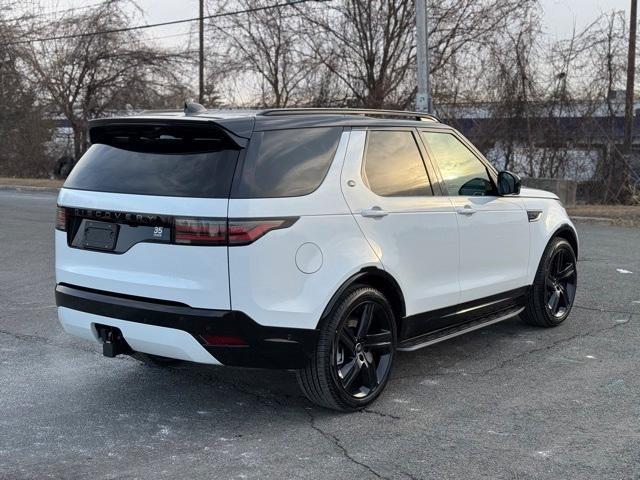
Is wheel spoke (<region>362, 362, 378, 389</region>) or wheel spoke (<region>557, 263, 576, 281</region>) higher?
wheel spoke (<region>557, 263, 576, 281</region>)

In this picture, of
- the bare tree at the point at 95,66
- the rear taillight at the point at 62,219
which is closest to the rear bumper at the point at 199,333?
the rear taillight at the point at 62,219

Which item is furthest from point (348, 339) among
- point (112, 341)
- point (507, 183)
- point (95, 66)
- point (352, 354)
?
point (95, 66)

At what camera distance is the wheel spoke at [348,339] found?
4.33 m

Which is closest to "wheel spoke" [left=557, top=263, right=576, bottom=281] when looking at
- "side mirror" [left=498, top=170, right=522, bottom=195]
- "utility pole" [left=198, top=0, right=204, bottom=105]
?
"side mirror" [left=498, top=170, right=522, bottom=195]

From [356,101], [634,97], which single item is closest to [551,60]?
[634,97]

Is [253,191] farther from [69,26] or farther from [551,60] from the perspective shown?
[69,26]

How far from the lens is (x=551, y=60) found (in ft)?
65.0

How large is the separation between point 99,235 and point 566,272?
4.25 m

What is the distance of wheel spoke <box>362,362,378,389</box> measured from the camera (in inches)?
178

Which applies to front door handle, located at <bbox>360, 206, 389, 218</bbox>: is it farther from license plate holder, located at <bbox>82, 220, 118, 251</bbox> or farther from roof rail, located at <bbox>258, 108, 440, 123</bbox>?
license plate holder, located at <bbox>82, 220, 118, 251</bbox>

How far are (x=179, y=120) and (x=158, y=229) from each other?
0.64 meters

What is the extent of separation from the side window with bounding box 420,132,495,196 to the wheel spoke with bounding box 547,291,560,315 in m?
1.34

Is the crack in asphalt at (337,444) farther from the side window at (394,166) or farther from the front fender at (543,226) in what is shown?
the front fender at (543,226)

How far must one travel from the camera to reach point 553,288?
6.44 metres
